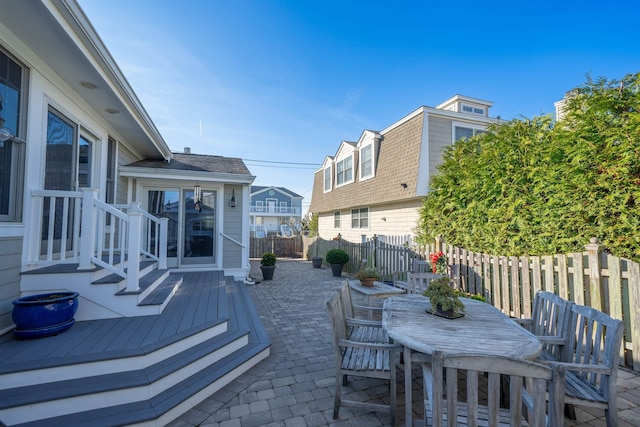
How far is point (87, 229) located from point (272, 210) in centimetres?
2954

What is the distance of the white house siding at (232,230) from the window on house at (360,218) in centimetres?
595

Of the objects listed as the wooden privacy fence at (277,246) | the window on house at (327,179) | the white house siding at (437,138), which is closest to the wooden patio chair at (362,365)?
the white house siding at (437,138)

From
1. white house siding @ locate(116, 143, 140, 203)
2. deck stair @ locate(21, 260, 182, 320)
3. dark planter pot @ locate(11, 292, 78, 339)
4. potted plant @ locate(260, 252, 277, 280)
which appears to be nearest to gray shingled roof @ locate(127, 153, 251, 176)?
white house siding @ locate(116, 143, 140, 203)

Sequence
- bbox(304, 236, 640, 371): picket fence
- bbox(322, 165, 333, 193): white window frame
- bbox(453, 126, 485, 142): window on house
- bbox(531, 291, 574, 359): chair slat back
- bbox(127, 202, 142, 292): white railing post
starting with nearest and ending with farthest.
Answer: bbox(531, 291, 574, 359): chair slat back → bbox(304, 236, 640, 371): picket fence → bbox(127, 202, 142, 292): white railing post → bbox(453, 126, 485, 142): window on house → bbox(322, 165, 333, 193): white window frame

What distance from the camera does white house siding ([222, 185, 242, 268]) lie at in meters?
7.42

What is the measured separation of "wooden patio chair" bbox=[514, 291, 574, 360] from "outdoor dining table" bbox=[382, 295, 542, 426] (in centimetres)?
29

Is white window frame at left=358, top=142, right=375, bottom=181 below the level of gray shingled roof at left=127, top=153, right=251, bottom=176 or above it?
above

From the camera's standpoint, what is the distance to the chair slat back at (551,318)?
2426mm

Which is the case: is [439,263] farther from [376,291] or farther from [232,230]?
[232,230]

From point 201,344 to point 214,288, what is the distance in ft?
7.63

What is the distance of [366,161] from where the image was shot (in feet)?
38.0

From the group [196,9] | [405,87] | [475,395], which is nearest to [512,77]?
[405,87]

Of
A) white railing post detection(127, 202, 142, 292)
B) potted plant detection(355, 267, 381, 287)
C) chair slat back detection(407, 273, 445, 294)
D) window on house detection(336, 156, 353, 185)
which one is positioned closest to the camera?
A: white railing post detection(127, 202, 142, 292)

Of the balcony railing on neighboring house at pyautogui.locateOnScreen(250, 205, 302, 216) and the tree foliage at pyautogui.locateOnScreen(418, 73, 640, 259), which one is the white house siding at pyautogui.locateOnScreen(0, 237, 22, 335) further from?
the balcony railing on neighboring house at pyautogui.locateOnScreen(250, 205, 302, 216)
